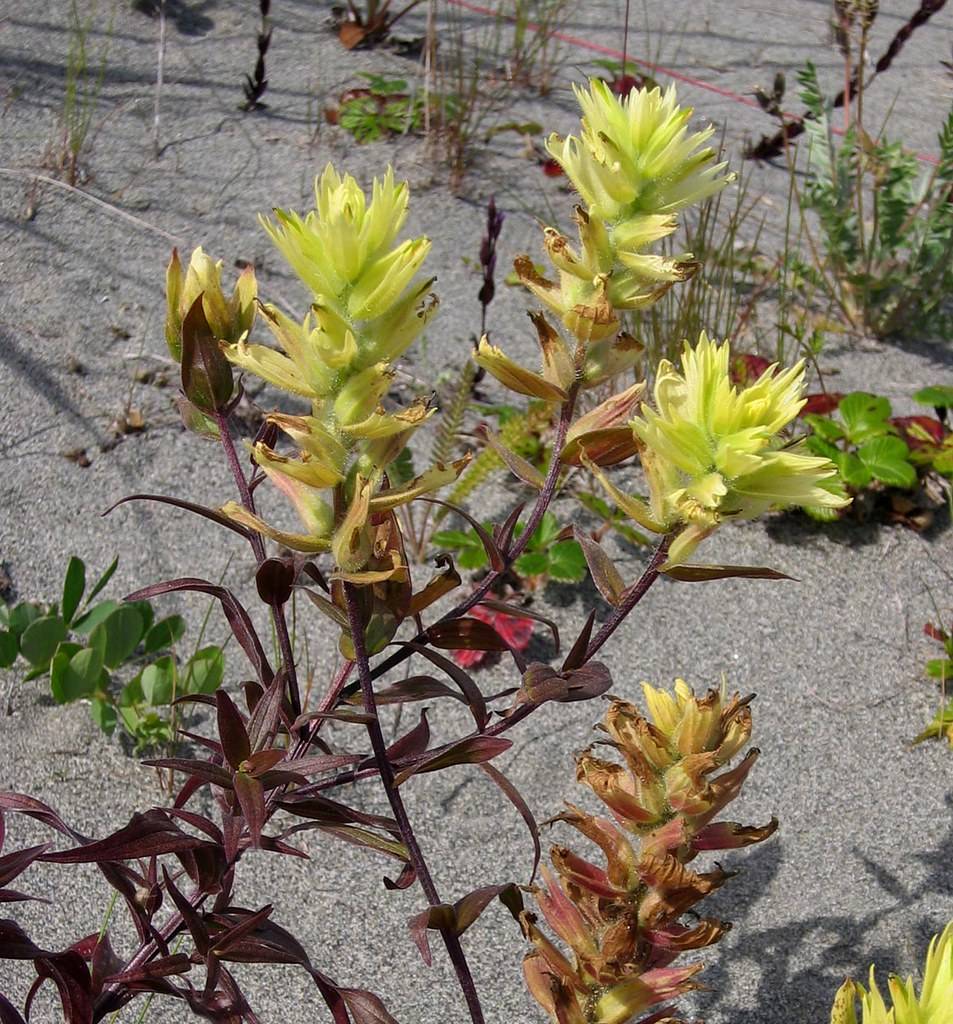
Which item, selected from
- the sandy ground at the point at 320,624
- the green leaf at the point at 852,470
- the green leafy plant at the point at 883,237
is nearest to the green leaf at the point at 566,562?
the sandy ground at the point at 320,624

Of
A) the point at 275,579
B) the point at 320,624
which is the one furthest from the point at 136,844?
the point at 320,624

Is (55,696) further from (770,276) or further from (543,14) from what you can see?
(543,14)

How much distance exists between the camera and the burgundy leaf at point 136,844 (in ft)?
3.02

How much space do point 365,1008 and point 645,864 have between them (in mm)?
287

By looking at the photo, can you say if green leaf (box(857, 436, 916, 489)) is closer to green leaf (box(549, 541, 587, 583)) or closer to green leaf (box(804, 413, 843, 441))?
green leaf (box(804, 413, 843, 441))

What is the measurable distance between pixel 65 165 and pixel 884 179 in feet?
6.49

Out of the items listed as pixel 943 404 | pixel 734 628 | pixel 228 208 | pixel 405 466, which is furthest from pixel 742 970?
pixel 228 208

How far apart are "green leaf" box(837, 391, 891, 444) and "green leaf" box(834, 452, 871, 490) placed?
0.08 metres

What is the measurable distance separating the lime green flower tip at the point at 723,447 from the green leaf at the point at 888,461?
4.54 feet

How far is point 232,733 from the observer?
3.03ft

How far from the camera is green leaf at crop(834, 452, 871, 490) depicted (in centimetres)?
215

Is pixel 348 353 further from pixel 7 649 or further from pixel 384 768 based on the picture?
pixel 7 649

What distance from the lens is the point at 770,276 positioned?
2.82 metres

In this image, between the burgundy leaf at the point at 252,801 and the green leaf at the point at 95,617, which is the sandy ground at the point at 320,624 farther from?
the burgundy leaf at the point at 252,801
